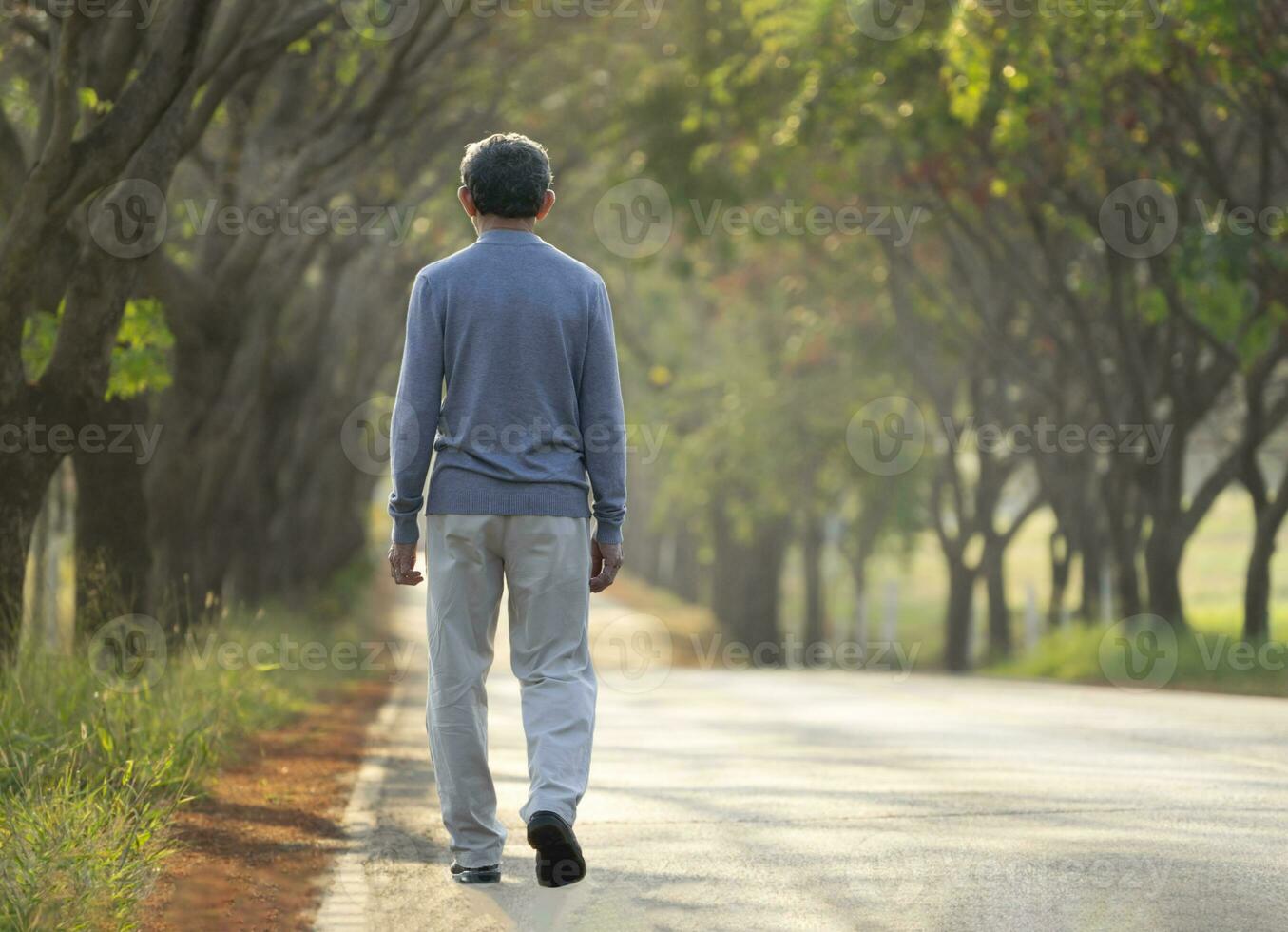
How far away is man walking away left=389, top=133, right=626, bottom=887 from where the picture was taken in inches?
237

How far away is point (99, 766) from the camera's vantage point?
26.4 ft

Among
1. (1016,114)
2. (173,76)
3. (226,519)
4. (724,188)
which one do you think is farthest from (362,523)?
(173,76)

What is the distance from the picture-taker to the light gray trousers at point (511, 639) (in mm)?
6012

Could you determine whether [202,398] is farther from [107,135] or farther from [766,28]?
[766,28]

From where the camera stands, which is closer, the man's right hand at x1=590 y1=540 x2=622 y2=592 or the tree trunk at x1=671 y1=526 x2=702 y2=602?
the man's right hand at x1=590 y1=540 x2=622 y2=592

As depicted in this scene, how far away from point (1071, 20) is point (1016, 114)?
36.6 inches
